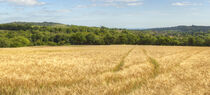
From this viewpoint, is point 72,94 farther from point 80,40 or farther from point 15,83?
point 80,40

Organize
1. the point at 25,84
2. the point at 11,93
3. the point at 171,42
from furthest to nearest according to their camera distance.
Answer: the point at 171,42 → the point at 25,84 → the point at 11,93

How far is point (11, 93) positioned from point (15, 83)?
69.6 inches

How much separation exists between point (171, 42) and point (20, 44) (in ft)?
284

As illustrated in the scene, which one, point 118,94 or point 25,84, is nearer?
→ point 118,94

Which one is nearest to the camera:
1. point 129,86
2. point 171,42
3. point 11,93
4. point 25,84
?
point 11,93

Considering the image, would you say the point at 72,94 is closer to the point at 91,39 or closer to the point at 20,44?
the point at 91,39

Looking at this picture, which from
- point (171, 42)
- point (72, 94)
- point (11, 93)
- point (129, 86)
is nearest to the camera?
point (72, 94)

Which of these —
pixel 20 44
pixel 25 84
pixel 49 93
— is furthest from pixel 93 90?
pixel 20 44

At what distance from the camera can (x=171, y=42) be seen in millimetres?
107188

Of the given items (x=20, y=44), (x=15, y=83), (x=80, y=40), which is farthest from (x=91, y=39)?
(x=15, y=83)

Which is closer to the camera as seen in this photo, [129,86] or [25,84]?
[129,86]

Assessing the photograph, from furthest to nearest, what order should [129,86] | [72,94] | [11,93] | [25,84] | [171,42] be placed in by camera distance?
[171,42] < [25,84] < [129,86] < [11,93] < [72,94]

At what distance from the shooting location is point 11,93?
6.06 meters

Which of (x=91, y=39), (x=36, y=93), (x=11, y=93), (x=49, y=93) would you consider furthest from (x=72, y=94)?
(x=91, y=39)
